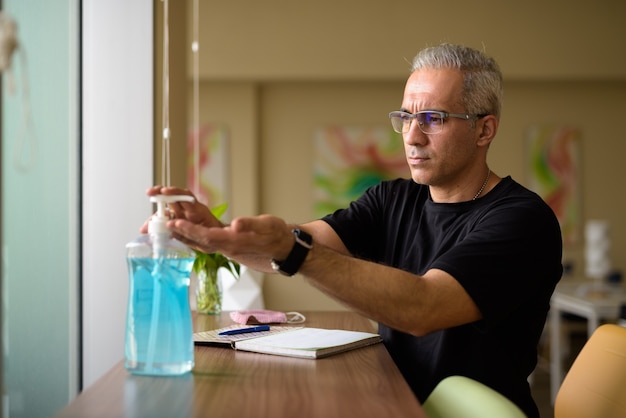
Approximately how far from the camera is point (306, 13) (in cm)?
638

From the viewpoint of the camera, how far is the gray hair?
192cm

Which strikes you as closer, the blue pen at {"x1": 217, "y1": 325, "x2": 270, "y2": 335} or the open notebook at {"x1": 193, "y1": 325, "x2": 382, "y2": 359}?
the open notebook at {"x1": 193, "y1": 325, "x2": 382, "y2": 359}

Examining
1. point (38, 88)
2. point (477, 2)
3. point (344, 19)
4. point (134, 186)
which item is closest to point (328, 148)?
point (344, 19)

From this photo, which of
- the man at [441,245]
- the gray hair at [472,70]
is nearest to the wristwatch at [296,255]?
the man at [441,245]

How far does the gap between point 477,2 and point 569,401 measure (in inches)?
204

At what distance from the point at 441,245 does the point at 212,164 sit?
501 centimetres

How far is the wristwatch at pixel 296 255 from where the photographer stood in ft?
4.50

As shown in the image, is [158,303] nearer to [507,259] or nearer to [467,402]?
[467,402]

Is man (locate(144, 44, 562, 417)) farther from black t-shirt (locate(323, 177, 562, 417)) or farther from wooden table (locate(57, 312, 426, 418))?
wooden table (locate(57, 312, 426, 418))

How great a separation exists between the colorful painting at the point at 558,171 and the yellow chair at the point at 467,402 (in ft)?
19.0

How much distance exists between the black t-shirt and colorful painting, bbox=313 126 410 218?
4.80 m

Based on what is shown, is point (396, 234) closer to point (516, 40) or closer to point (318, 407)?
point (318, 407)

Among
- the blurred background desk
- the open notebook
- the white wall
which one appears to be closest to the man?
the open notebook

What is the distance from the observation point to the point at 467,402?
1.24 meters
